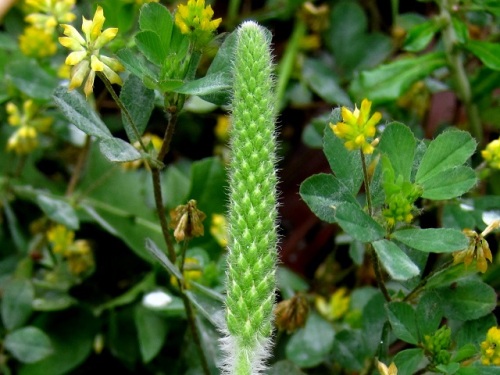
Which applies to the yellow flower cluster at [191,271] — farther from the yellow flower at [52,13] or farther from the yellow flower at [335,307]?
the yellow flower at [52,13]

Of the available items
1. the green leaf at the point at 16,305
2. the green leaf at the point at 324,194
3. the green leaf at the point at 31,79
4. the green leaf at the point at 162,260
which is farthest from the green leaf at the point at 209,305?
the green leaf at the point at 31,79

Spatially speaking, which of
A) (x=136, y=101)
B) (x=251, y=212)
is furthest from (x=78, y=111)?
(x=251, y=212)

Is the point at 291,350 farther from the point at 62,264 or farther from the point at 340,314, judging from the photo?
the point at 62,264

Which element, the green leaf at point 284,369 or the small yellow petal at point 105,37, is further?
the green leaf at point 284,369

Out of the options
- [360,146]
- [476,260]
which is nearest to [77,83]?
[360,146]

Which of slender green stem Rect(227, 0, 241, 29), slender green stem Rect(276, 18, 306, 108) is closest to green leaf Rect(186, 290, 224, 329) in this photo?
slender green stem Rect(276, 18, 306, 108)

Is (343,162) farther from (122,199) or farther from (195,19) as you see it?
(122,199)

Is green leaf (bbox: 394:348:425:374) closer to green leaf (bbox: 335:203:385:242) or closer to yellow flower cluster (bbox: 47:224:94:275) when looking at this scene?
green leaf (bbox: 335:203:385:242)
